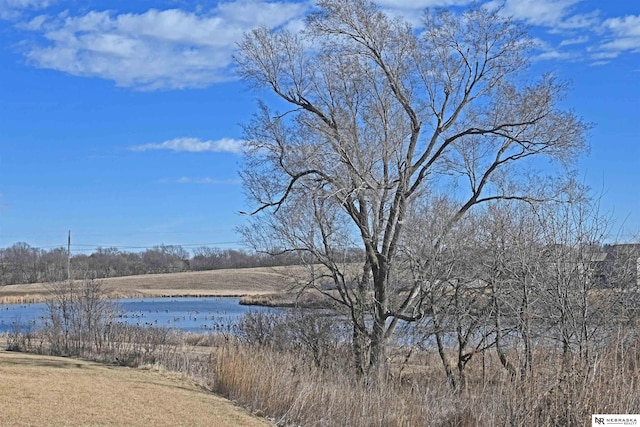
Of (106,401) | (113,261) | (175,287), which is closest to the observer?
(106,401)

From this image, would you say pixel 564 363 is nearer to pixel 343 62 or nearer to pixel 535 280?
pixel 535 280

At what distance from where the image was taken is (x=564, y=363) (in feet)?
29.3

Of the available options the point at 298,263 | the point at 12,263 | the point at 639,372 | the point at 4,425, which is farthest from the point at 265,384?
the point at 12,263

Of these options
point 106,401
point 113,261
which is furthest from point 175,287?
point 106,401

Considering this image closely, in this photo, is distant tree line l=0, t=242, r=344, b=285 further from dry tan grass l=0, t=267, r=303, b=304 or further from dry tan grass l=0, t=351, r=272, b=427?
dry tan grass l=0, t=351, r=272, b=427

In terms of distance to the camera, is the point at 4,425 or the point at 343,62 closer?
the point at 4,425

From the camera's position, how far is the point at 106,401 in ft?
38.7

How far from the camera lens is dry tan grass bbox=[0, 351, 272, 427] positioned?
10.4 m

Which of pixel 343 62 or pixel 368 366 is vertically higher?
pixel 343 62

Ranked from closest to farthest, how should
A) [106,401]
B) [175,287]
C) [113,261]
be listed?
[106,401]
[175,287]
[113,261]

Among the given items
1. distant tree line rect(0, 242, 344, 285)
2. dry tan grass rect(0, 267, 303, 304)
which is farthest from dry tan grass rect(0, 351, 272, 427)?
distant tree line rect(0, 242, 344, 285)

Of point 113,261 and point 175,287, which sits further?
point 113,261

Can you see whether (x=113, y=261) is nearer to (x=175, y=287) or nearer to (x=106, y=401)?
(x=175, y=287)

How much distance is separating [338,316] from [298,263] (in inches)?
78.5
